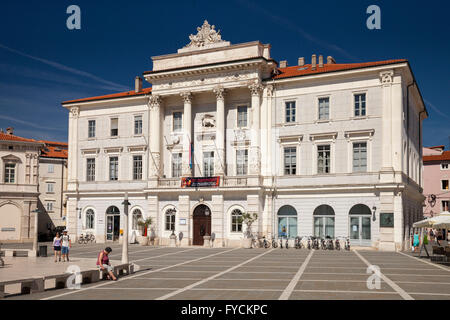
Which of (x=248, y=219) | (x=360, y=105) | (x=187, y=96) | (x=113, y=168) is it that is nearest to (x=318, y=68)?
(x=360, y=105)

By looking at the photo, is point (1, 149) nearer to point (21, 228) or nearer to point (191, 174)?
point (21, 228)

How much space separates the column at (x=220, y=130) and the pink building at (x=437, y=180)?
46168mm

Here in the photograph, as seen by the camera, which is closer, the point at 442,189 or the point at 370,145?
the point at 370,145

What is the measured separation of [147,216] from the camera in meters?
50.4

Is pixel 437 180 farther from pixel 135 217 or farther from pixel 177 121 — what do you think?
pixel 135 217

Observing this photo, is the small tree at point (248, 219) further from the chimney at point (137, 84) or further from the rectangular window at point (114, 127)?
the chimney at point (137, 84)

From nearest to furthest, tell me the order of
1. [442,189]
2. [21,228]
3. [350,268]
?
1. [350,268]
2. [21,228]
3. [442,189]

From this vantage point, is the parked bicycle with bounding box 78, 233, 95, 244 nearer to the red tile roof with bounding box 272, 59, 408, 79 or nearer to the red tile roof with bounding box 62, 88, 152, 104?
the red tile roof with bounding box 62, 88, 152, 104

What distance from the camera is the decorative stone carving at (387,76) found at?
41.6 meters

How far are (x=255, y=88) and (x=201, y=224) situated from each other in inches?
489

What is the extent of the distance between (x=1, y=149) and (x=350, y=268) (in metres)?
42.4

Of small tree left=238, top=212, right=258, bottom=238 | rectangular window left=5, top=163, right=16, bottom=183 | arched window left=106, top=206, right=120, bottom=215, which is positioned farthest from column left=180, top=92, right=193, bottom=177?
rectangular window left=5, top=163, right=16, bottom=183

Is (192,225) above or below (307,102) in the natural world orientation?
below
